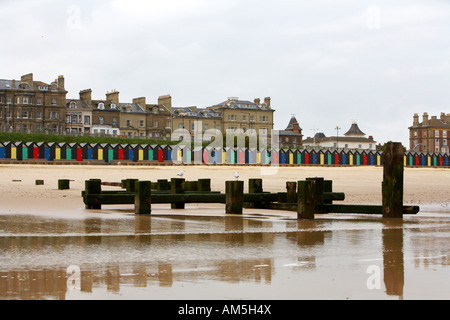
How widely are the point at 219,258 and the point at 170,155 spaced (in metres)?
86.5

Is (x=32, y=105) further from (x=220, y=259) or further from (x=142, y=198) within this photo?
(x=220, y=259)

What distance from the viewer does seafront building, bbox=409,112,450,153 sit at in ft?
563

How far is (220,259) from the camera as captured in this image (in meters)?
8.45

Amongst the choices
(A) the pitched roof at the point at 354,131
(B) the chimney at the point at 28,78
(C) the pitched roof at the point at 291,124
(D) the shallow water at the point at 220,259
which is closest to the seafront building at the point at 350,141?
(A) the pitched roof at the point at 354,131

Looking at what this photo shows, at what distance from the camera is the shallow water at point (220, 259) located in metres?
6.27

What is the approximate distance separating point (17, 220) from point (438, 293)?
1019 cm

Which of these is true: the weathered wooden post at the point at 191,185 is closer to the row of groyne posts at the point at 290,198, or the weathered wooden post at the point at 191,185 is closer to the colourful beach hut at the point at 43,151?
the row of groyne posts at the point at 290,198

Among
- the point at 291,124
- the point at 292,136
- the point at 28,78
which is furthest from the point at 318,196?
the point at 291,124

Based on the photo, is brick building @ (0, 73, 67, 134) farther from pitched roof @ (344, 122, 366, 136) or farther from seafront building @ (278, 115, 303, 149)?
pitched roof @ (344, 122, 366, 136)

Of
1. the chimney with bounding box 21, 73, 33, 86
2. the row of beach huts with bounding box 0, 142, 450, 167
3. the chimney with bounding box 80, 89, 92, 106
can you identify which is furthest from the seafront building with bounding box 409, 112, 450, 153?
the chimney with bounding box 21, 73, 33, 86

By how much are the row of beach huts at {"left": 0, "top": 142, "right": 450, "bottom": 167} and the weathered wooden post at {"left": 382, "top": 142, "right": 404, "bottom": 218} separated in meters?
67.9

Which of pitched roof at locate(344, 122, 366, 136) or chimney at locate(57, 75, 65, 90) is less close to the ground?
chimney at locate(57, 75, 65, 90)
